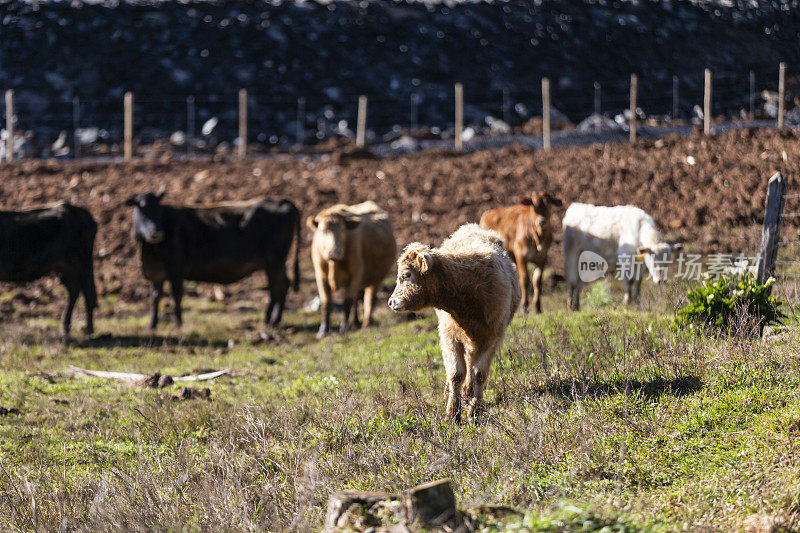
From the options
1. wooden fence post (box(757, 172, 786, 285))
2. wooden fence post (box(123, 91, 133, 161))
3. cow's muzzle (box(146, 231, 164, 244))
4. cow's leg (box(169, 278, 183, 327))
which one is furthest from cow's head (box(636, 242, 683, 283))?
wooden fence post (box(123, 91, 133, 161))

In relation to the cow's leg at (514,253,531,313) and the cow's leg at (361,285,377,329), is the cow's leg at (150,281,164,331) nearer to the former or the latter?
the cow's leg at (361,285,377,329)

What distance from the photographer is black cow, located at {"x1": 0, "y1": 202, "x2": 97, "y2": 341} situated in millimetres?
14773

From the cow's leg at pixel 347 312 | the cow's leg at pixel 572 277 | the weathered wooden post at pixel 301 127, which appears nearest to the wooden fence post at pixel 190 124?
the weathered wooden post at pixel 301 127

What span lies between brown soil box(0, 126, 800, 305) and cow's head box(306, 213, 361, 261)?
13.2 feet

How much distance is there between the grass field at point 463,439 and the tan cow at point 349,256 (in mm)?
3578

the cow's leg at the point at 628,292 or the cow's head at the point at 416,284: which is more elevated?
the cow's head at the point at 416,284

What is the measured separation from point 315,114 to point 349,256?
21.0m

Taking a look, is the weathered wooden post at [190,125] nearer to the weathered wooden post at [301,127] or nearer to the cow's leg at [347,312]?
the weathered wooden post at [301,127]

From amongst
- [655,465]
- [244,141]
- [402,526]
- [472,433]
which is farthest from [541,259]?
[244,141]

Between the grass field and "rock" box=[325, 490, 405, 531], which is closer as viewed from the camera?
"rock" box=[325, 490, 405, 531]

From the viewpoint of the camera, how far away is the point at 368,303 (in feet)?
48.4

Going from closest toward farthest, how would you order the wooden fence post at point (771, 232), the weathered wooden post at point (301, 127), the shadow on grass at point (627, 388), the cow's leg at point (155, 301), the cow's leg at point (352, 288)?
the shadow on grass at point (627, 388) < the wooden fence post at point (771, 232) < the cow's leg at point (352, 288) < the cow's leg at point (155, 301) < the weathered wooden post at point (301, 127)

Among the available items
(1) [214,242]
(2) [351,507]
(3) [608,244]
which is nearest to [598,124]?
(3) [608,244]

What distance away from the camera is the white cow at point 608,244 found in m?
13.1
